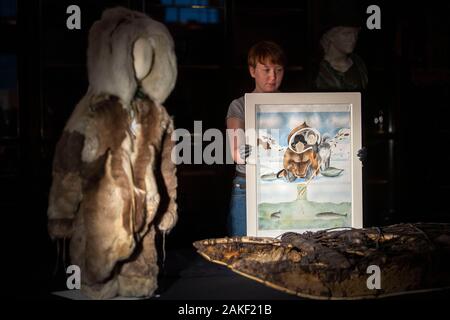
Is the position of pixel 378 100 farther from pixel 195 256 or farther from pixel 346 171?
pixel 195 256

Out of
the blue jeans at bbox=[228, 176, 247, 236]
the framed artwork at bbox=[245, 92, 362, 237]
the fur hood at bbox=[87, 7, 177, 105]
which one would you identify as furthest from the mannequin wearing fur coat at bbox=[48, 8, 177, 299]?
the blue jeans at bbox=[228, 176, 247, 236]

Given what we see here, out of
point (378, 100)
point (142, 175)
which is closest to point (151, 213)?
point (142, 175)

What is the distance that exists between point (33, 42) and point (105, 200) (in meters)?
1.85

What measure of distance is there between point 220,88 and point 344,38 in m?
0.91

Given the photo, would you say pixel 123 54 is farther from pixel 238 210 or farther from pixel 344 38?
pixel 344 38

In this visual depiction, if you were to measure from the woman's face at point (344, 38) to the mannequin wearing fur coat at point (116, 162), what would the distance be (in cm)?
126

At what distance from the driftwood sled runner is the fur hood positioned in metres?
0.73

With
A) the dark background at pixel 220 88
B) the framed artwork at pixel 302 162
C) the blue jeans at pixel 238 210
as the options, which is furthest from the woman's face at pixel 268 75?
the dark background at pixel 220 88

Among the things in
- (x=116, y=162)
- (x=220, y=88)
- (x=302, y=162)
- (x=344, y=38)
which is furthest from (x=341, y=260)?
(x=220, y=88)

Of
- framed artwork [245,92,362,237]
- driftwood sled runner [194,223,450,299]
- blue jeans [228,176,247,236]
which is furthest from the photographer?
blue jeans [228,176,247,236]

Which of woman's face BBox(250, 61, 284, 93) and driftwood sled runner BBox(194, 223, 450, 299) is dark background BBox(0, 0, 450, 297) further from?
driftwood sled runner BBox(194, 223, 450, 299)

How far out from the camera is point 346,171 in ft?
8.59

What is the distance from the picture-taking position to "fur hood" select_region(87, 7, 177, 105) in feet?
5.90

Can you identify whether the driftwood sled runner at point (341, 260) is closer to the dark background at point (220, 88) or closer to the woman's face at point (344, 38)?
the woman's face at point (344, 38)
